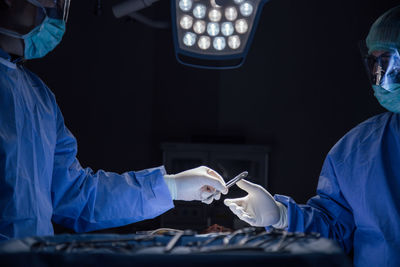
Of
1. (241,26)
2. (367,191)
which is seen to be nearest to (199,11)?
(241,26)

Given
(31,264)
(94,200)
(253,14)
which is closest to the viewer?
(31,264)

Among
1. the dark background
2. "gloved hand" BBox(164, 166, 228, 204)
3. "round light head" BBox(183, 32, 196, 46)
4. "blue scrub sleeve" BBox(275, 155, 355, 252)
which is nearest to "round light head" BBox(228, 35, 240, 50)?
"round light head" BBox(183, 32, 196, 46)

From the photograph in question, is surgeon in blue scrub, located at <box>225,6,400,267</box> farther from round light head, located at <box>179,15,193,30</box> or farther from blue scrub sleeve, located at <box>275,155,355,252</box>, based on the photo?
round light head, located at <box>179,15,193,30</box>

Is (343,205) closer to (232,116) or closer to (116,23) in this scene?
(232,116)

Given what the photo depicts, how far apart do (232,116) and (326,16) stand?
4.75 feet

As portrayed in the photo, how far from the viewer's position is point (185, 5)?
130cm

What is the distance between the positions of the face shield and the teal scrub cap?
1.1 inches

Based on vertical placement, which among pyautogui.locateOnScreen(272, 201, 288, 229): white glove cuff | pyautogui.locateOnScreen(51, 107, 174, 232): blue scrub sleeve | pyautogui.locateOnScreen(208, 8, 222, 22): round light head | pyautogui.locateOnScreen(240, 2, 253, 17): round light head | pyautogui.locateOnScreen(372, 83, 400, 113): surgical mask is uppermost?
pyautogui.locateOnScreen(240, 2, 253, 17): round light head

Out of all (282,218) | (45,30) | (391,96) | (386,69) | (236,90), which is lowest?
(282,218)

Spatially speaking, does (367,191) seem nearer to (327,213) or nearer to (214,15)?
(327,213)

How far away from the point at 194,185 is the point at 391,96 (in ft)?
2.98

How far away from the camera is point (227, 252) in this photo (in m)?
0.70

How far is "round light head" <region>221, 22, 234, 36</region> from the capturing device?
134cm

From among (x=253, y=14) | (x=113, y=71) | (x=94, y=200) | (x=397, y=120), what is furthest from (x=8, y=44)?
(x=113, y=71)
